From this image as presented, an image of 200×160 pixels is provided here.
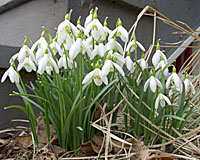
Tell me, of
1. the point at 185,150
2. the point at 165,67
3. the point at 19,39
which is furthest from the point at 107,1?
the point at 185,150

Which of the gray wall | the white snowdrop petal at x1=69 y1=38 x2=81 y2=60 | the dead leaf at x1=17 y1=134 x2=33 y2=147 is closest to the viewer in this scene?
the white snowdrop petal at x1=69 y1=38 x2=81 y2=60

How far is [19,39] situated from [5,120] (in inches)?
41.0

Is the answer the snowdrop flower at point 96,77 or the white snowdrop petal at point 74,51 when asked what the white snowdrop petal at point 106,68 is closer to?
the snowdrop flower at point 96,77

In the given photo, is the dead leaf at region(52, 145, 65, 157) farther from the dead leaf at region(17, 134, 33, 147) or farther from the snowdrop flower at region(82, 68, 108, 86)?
the snowdrop flower at region(82, 68, 108, 86)

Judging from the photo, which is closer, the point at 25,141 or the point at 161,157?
the point at 161,157

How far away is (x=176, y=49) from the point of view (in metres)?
2.96

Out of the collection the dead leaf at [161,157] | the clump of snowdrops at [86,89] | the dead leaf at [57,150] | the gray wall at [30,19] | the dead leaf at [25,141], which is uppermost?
the gray wall at [30,19]

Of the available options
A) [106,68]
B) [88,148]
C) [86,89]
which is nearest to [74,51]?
[106,68]

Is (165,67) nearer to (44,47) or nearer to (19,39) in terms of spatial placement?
(44,47)

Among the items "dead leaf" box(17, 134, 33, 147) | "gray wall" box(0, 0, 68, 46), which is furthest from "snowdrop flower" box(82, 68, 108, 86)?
"gray wall" box(0, 0, 68, 46)

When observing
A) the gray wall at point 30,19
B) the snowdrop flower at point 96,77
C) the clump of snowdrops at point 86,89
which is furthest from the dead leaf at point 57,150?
the gray wall at point 30,19

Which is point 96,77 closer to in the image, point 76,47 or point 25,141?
point 76,47

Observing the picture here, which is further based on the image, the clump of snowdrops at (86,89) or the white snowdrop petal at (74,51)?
the clump of snowdrops at (86,89)

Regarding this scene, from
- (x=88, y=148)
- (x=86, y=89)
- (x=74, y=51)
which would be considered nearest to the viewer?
(x=74, y=51)
